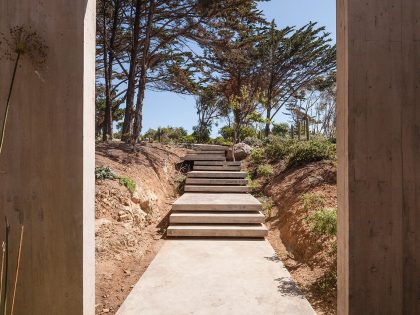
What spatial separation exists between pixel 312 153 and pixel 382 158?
17.1 feet

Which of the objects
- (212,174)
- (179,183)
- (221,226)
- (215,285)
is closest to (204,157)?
(212,174)

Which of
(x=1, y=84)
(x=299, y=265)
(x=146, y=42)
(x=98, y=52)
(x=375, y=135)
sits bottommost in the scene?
(x=299, y=265)

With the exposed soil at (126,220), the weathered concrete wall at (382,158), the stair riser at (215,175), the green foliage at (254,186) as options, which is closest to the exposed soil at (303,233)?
the green foliage at (254,186)

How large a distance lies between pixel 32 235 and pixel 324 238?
3.36 m

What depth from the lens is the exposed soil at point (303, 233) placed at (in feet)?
9.44

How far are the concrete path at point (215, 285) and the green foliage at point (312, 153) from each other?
367 cm

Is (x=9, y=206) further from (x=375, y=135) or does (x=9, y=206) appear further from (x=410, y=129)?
(x=410, y=129)

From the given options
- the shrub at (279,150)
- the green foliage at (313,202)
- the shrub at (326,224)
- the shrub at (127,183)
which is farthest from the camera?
the shrub at (279,150)

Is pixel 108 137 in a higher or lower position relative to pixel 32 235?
higher

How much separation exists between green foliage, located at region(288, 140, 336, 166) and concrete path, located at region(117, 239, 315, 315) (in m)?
3.67

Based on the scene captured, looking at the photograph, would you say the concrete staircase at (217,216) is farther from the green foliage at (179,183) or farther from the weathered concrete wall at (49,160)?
the weathered concrete wall at (49,160)

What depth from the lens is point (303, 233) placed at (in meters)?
4.11

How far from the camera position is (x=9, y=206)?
1.91m

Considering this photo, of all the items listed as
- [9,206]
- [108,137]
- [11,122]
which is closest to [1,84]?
[11,122]
